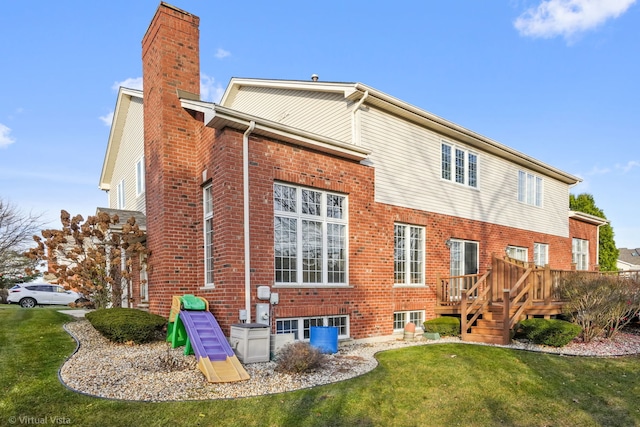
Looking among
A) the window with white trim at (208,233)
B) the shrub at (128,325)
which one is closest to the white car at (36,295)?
the shrub at (128,325)

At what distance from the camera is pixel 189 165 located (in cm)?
1005

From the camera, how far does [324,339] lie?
8797 millimetres

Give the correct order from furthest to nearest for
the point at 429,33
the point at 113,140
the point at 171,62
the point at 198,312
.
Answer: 1. the point at 113,140
2. the point at 429,33
3. the point at 171,62
4. the point at 198,312

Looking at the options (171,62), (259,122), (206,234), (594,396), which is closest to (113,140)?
(171,62)

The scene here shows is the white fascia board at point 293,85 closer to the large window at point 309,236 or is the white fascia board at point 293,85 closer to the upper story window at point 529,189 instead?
the large window at point 309,236

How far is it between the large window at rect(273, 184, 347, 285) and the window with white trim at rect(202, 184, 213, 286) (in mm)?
1528

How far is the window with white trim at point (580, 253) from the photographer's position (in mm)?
20547

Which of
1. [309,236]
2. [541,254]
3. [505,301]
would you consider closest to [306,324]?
[309,236]

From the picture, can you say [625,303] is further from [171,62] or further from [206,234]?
[171,62]

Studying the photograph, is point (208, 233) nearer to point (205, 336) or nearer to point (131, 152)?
point (205, 336)

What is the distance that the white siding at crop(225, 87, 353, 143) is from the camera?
11461 millimetres

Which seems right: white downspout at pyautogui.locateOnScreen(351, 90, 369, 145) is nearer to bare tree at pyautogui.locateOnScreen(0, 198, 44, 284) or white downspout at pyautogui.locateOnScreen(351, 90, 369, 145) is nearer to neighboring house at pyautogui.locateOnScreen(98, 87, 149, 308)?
neighboring house at pyautogui.locateOnScreen(98, 87, 149, 308)

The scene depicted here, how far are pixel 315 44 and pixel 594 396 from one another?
12.3 m

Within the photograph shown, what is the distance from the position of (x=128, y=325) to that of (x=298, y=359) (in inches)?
153
